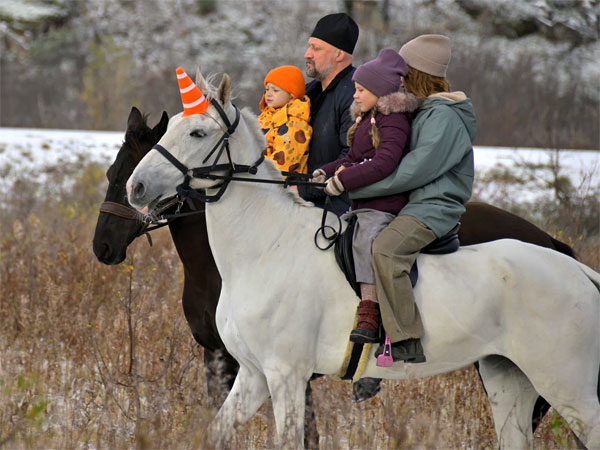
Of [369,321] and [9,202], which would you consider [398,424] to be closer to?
[369,321]

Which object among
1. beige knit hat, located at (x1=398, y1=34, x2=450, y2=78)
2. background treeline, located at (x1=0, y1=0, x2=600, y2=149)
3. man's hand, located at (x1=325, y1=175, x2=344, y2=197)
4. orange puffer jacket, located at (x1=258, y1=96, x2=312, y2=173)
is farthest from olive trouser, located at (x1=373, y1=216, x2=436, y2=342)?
background treeline, located at (x1=0, y1=0, x2=600, y2=149)

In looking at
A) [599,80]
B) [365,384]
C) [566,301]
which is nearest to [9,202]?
[365,384]

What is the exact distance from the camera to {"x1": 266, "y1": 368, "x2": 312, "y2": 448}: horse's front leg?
3.74 meters

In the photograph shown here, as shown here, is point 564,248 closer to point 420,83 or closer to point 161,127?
point 420,83

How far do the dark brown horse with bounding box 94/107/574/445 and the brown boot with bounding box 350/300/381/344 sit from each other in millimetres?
1054

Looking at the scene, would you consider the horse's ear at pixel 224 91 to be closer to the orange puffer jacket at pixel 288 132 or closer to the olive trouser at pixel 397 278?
the orange puffer jacket at pixel 288 132

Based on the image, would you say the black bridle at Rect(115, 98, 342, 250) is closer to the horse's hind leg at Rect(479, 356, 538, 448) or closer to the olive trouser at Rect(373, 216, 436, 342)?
the olive trouser at Rect(373, 216, 436, 342)

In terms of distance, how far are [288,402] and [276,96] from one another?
187cm

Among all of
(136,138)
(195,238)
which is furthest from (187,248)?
(136,138)

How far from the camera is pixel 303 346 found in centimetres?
389

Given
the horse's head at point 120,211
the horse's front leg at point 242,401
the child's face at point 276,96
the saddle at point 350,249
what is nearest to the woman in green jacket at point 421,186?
the saddle at point 350,249

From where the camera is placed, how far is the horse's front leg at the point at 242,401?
391cm

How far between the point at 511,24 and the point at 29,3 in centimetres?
2197

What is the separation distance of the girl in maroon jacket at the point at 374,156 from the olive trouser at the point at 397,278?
0.23ft
